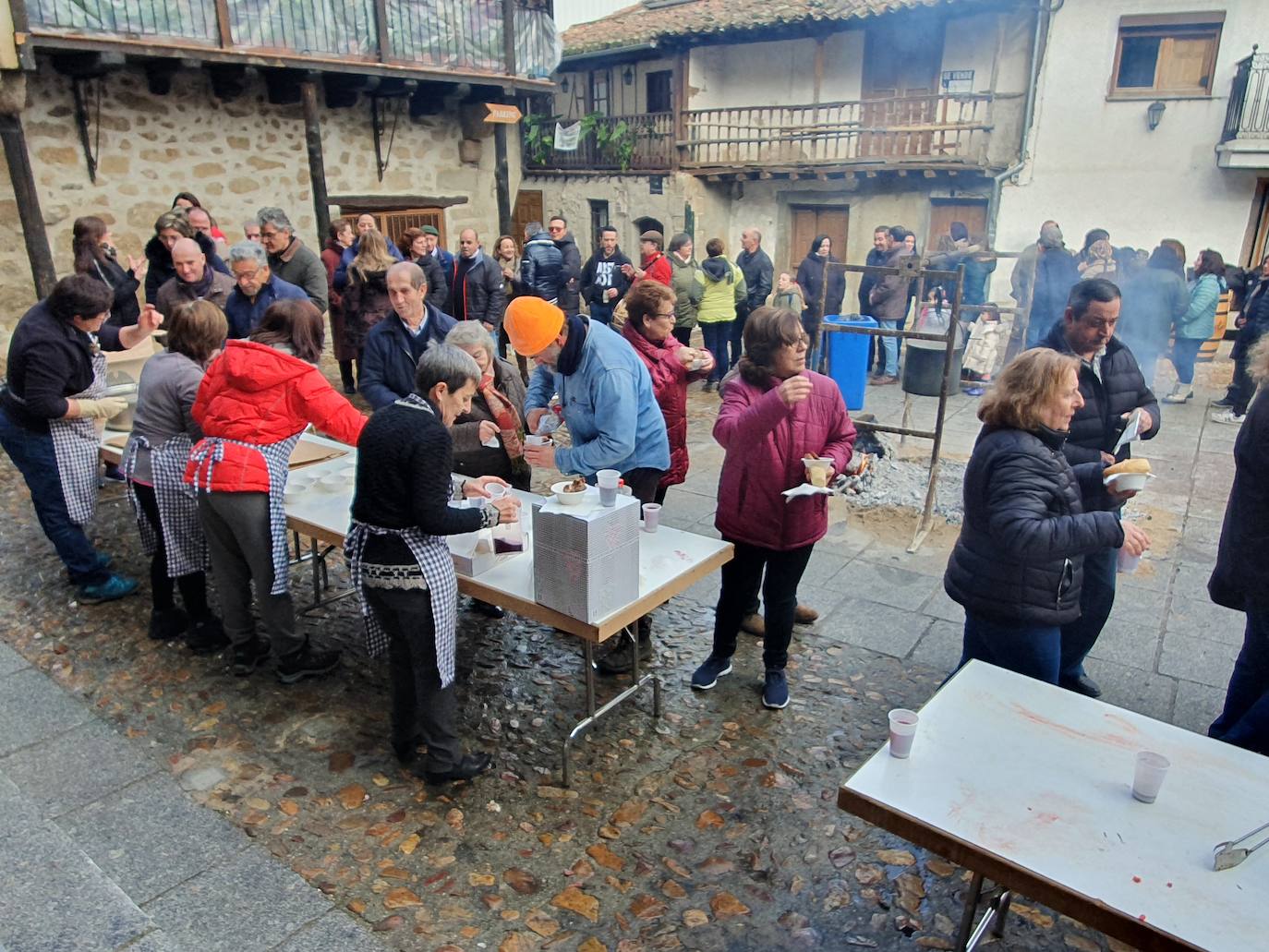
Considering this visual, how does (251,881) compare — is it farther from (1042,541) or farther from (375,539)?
(1042,541)

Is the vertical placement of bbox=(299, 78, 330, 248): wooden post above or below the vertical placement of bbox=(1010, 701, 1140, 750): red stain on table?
above

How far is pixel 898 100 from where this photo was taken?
1700 cm

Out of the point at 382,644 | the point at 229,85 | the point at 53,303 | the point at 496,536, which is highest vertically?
the point at 229,85

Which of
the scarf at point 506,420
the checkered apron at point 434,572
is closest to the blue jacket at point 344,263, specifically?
the scarf at point 506,420

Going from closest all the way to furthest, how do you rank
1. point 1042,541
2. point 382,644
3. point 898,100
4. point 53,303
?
point 1042,541 < point 382,644 < point 53,303 < point 898,100

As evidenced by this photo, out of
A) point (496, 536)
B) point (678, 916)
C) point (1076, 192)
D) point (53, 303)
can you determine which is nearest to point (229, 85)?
point (53, 303)

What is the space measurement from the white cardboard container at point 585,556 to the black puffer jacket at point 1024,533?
1.15 meters

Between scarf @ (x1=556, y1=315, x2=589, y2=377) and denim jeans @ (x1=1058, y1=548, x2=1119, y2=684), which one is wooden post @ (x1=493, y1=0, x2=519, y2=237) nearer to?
scarf @ (x1=556, y1=315, x2=589, y2=377)

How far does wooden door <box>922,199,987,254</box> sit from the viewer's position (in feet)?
54.7

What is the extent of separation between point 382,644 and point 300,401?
1083mm

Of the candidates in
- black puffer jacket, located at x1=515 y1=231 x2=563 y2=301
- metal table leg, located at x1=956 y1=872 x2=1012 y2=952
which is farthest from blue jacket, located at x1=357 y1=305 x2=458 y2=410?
black puffer jacket, located at x1=515 y1=231 x2=563 y2=301

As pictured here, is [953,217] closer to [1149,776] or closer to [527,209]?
[527,209]

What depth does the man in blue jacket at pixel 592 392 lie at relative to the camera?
3594mm

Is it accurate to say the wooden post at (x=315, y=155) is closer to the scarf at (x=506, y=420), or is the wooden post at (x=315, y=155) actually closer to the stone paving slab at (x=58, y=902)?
the scarf at (x=506, y=420)
